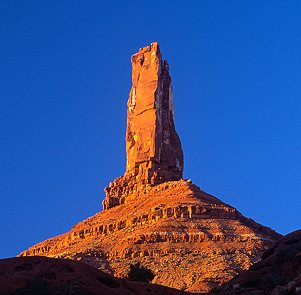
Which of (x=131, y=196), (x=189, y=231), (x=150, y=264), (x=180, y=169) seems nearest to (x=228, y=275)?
(x=150, y=264)

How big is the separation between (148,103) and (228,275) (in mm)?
57092

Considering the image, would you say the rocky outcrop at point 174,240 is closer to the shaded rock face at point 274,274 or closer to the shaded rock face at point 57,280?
the shaded rock face at point 274,274

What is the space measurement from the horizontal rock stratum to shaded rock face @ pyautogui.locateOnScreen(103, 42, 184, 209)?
0.49 feet

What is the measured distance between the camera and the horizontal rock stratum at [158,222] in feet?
276

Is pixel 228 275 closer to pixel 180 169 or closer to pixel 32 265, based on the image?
pixel 32 265

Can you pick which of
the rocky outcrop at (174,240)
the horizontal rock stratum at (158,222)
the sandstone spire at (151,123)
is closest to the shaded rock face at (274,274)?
the horizontal rock stratum at (158,222)

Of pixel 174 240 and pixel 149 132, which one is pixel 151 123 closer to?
pixel 149 132

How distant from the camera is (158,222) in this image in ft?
317

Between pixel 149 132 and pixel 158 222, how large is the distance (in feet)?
107

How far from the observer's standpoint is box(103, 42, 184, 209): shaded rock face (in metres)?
120

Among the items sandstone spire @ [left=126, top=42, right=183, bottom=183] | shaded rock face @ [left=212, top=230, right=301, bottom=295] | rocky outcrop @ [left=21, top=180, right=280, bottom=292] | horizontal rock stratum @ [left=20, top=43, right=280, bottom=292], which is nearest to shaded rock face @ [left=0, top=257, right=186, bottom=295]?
shaded rock face @ [left=212, top=230, right=301, bottom=295]

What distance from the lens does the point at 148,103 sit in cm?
13000

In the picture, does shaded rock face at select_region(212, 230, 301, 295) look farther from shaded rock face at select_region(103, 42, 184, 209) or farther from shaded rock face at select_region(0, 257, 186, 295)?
shaded rock face at select_region(103, 42, 184, 209)

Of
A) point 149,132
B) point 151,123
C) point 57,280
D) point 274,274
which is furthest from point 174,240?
point 57,280
